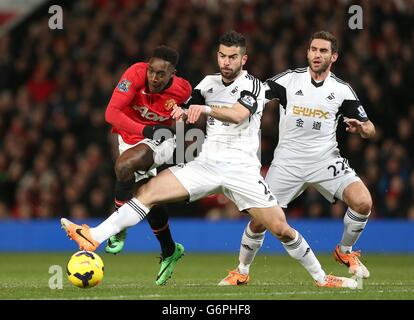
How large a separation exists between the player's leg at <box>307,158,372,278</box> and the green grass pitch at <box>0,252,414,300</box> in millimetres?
552

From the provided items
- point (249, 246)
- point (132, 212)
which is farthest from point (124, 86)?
point (249, 246)

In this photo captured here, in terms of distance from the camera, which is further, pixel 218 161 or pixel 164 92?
pixel 164 92

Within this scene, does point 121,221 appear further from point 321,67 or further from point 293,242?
point 321,67

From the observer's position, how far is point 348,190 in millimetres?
10219

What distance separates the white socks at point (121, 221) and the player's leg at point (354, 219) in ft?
7.99

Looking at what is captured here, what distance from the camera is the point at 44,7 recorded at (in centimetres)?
2114

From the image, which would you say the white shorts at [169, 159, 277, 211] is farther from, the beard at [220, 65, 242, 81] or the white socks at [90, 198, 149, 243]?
the beard at [220, 65, 242, 81]

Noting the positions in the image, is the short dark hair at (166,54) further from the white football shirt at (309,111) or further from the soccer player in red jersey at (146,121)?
the white football shirt at (309,111)

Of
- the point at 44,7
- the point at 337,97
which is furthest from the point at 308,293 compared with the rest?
the point at 44,7

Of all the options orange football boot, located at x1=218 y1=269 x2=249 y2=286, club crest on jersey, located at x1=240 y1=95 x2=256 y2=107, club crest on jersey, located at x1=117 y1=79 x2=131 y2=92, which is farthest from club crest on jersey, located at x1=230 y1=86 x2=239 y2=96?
orange football boot, located at x1=218 y1=269 x2=249 y2=286

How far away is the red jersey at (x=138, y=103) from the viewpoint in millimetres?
9531

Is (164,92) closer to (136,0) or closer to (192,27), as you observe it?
(192,27)

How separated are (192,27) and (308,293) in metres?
10.5

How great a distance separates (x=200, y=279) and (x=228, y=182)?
2238mm
